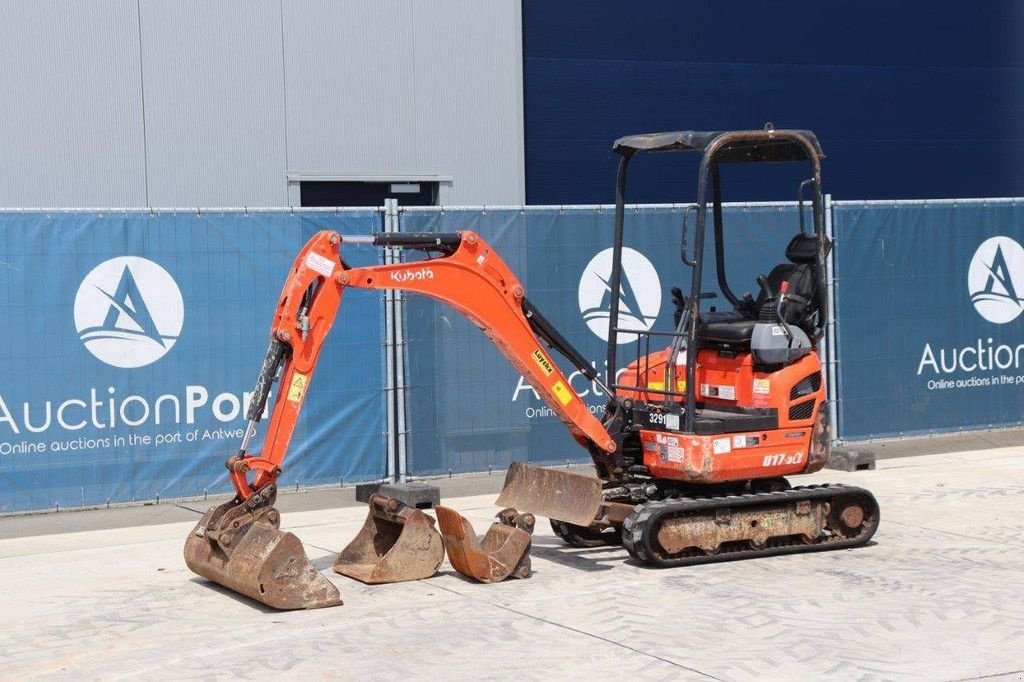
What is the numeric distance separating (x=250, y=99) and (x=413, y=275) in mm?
9035

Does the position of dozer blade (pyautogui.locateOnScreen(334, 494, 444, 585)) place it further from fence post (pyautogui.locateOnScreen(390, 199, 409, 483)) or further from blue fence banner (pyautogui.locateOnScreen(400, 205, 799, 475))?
blue fence banner (pyautogui.locateOnScreen(400, 205, 799, 475))

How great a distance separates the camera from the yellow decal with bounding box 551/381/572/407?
1034cm

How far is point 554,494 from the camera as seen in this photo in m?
10.4

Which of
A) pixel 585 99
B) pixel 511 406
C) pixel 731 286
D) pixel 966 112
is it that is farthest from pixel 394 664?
pixel 966 112

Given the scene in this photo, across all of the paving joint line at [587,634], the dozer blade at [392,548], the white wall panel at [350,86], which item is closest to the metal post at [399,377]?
the dozer blade at [392,548]

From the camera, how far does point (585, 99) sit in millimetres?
20281

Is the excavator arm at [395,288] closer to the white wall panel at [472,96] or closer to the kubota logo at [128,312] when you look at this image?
Result: the kubota logo at [128,312]

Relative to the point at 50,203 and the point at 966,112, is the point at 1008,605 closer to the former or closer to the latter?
the point at 50,203

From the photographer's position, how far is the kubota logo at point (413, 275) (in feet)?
31.9

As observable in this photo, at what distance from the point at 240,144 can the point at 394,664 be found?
1148 centimetres

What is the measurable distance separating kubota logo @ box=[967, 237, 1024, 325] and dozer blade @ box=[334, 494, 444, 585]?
333 inches

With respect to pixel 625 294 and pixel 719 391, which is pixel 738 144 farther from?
pixel 625 294

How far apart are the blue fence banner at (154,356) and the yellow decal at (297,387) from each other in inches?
143

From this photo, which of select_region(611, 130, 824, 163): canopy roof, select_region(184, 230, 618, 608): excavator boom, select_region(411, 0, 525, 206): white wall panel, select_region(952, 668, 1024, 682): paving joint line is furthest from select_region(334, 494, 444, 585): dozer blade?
select_region(411, 0, 525, 206): white wall panel
